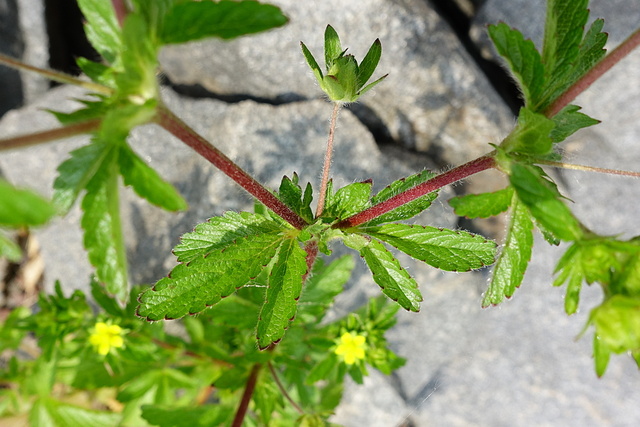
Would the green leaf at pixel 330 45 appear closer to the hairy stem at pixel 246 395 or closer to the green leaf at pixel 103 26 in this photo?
the green leaf at pixel 103 26

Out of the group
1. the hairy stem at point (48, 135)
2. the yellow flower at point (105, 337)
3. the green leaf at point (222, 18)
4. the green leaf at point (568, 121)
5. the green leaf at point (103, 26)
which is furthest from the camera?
the yellow flower at point (105, 337)

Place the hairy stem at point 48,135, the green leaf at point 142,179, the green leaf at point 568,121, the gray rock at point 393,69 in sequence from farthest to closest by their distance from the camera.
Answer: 1. the gray rock at point 393,69
2. the green leaf at point 568,121
3. the green leaf at point 142,179
4. the hairy stem at point 48,135

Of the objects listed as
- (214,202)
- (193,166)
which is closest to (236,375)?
(214,202)

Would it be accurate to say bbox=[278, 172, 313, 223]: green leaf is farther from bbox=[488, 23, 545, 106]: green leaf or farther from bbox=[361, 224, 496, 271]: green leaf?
bbox=[488, 23, 545, 106]: green leaf

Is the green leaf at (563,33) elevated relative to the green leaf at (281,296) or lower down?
elevated

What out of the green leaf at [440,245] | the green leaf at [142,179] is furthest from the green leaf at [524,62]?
the green leaf at [142,179]

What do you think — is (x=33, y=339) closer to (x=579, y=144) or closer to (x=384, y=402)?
(x=384, y=402)
